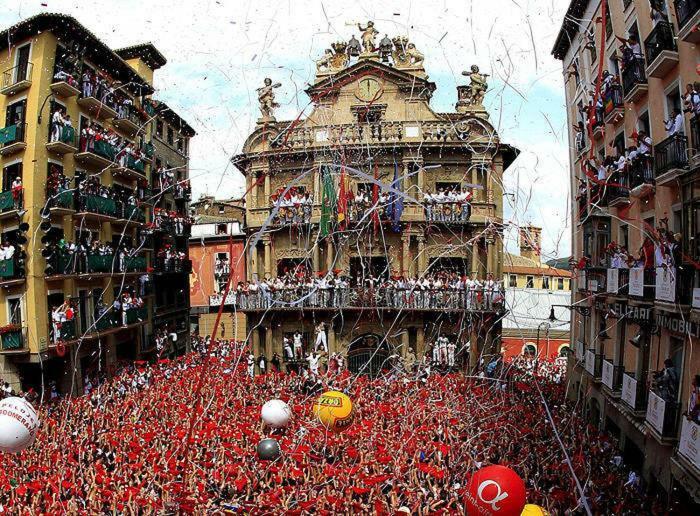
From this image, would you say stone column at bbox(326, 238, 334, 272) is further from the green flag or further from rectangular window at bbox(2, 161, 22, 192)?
the green flag

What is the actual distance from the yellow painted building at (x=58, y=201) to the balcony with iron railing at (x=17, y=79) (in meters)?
0.03

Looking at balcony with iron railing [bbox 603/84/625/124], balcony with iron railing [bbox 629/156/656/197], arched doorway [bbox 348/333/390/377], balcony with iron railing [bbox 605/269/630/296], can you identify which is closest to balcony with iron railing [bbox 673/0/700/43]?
balcony with iron railing [bbox 629/156/656/197]

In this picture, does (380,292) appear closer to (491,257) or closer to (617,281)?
(491,257)

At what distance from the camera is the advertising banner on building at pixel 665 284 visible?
13219 millimetres

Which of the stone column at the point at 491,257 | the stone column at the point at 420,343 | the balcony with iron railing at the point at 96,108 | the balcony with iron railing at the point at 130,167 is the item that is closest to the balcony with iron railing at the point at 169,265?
the balcony with iron railing at the point at 130,167

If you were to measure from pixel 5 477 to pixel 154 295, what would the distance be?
20.1 meters

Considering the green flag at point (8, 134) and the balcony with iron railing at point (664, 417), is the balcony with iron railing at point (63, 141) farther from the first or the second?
the balcony with iron railing at point (664, 417)

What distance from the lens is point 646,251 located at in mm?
15008

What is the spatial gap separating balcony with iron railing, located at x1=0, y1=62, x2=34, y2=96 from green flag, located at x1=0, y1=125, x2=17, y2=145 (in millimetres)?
1295

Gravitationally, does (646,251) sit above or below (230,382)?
above

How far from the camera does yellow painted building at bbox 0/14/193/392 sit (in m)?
20.6

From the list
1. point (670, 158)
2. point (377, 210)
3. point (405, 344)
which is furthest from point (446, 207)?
point (670, 158)

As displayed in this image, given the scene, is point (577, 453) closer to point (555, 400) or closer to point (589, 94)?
point (555, 400)

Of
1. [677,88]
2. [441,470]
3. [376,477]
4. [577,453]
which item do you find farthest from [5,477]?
[677,88]
